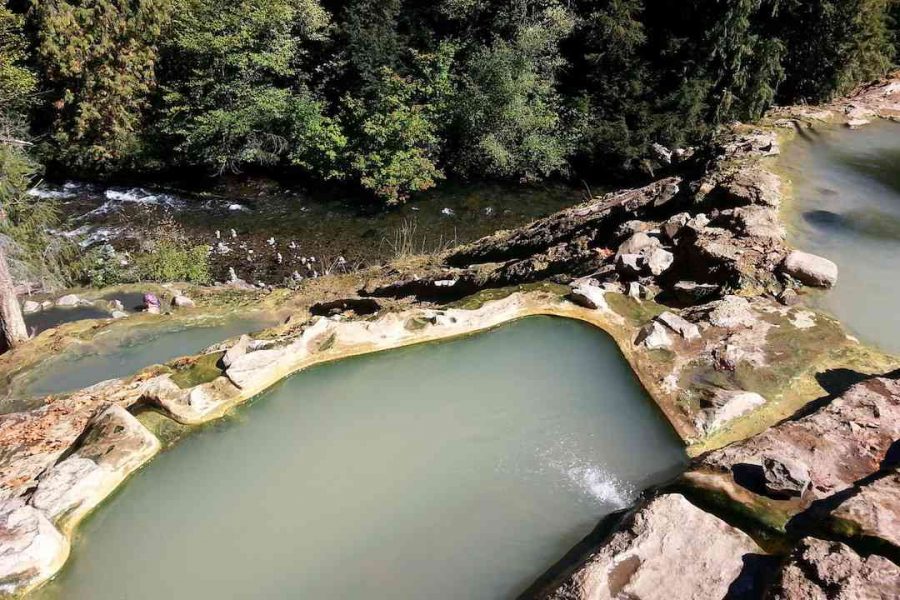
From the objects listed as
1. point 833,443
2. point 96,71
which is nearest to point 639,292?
point 833,443

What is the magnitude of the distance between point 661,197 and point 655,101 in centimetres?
1105

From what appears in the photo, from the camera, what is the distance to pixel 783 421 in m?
5.97

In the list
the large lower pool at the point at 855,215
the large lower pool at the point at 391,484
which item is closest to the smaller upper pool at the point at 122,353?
the large lower pool at the point at 391,484

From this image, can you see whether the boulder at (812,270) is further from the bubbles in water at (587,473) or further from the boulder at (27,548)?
the boulder at (27,548)

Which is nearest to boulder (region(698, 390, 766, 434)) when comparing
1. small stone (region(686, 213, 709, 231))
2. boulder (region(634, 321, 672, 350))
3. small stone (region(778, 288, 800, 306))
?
boulder (region(634, 321, 672, 350))

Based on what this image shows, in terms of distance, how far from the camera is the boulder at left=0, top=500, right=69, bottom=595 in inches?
193

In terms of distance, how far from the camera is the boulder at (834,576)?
12.3 ft

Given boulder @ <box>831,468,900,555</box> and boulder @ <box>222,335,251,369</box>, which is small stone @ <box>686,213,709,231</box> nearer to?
boulder @ <box>831,468,900,555</box>

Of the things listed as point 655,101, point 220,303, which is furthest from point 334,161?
point 655,101

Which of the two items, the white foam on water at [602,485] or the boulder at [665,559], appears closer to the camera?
the boulder at [665,559]

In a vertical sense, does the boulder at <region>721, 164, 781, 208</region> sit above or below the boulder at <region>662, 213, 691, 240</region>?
above

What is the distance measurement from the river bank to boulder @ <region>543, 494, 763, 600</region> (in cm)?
1

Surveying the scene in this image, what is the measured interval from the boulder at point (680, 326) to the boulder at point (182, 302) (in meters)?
9.15

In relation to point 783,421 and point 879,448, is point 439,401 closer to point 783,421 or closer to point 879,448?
point 783,421
